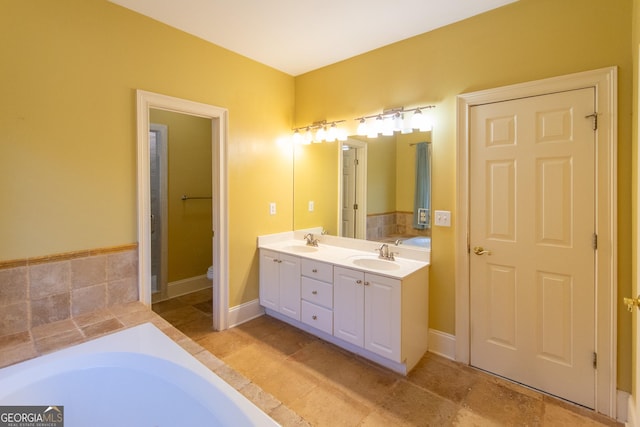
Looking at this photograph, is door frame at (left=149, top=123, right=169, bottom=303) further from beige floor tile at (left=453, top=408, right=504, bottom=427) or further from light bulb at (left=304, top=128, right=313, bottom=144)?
beige floor tile at (left=453, top=408, right=504, bottom=427)

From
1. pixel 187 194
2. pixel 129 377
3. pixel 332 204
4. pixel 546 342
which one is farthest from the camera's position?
pixel 187 194

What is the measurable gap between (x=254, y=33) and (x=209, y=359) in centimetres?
245

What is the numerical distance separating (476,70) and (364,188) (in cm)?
130

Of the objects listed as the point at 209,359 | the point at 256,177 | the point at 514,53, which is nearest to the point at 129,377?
the point at 209,359

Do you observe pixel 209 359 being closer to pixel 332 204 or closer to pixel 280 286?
pixel 280 286

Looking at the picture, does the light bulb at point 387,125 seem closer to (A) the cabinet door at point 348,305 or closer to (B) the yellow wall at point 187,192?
(A) the cabinet door at point 348,305

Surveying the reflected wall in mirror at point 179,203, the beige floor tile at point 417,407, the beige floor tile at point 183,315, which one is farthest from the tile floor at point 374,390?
the reflected wall in mirror at point 179,203

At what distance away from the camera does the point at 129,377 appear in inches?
62.2

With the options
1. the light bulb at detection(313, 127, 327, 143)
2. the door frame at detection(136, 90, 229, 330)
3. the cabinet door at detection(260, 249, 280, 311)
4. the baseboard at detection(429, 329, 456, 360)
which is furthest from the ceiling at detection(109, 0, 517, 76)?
the baseboard at detection(429, 329, 456, 360)

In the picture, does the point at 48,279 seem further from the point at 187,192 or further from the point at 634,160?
the point at 634,160

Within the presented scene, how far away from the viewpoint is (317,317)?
105 inches

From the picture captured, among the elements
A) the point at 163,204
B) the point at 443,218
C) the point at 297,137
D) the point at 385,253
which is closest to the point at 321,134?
the point at 297,137

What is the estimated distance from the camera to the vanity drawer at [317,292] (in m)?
2.56

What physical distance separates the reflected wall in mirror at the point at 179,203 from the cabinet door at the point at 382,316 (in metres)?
2.62
